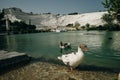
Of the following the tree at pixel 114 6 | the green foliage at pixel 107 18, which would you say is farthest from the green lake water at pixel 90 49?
the green foliage at pixel 107 18

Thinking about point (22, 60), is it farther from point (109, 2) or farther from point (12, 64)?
point (109, 2)

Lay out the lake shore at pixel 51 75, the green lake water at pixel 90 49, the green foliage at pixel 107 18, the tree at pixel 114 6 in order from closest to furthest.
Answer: the lake shore at pixel 51 75
the green lake water at pixel 90 49
the tree at pixel 114 6
the green foliage at pixel 107 18

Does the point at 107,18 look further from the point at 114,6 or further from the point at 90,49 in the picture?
the point at 90,49

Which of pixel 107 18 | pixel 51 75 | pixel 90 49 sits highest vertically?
pixel 107 18

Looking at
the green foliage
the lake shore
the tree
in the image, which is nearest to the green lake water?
the lake shore

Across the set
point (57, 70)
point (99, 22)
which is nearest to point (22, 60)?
point (57, 70)

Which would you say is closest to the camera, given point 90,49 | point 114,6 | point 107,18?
point 90,49

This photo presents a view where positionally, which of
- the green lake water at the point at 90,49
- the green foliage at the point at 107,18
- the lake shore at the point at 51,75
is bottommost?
the green lake water at the point at 90,49

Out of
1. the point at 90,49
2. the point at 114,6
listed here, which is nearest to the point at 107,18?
the point at 114,6

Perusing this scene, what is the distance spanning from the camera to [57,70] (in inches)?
503

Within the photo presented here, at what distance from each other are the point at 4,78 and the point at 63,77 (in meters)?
4.18

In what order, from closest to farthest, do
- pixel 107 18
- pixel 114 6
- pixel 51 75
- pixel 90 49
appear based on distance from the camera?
1. pixel 51 75
2. pixel 90 49
3. pixel 114 6
4. pixel 107 18

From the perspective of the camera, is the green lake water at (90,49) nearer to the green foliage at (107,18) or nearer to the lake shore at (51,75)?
the lake shore at (51,75)

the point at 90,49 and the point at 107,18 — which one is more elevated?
the point at 107,18
